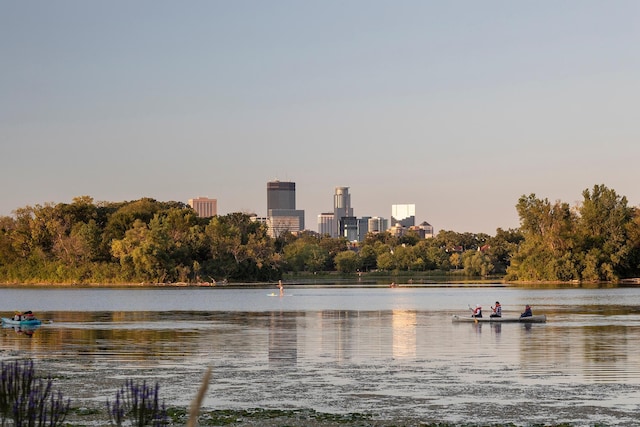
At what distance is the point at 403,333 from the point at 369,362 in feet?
48.0

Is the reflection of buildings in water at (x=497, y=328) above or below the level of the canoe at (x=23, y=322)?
below

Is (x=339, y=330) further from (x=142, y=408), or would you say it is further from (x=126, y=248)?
(x=126, y=248)

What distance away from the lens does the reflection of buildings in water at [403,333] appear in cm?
3897

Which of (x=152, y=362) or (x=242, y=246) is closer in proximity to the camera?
(x=152, y=362)

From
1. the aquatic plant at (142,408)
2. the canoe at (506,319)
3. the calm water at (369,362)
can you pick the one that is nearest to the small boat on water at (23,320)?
the calm water at (369,362)

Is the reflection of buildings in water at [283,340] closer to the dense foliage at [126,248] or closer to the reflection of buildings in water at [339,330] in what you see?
the reflection of buildings in water at [339,330]

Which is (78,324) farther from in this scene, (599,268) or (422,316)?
(599,268)

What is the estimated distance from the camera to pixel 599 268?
146 m

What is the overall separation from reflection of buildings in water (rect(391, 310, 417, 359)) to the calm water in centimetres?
8

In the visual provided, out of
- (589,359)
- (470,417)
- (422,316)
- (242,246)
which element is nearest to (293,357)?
(589,359)

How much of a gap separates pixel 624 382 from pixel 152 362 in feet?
50.3

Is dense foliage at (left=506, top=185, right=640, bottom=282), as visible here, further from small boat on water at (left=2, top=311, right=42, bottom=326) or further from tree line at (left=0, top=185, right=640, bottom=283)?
small boat on water at (left=2, top=311, right=42, bottom=326)

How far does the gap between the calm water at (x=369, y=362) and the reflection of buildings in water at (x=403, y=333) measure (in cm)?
8

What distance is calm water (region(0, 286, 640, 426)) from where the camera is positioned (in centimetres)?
2423
